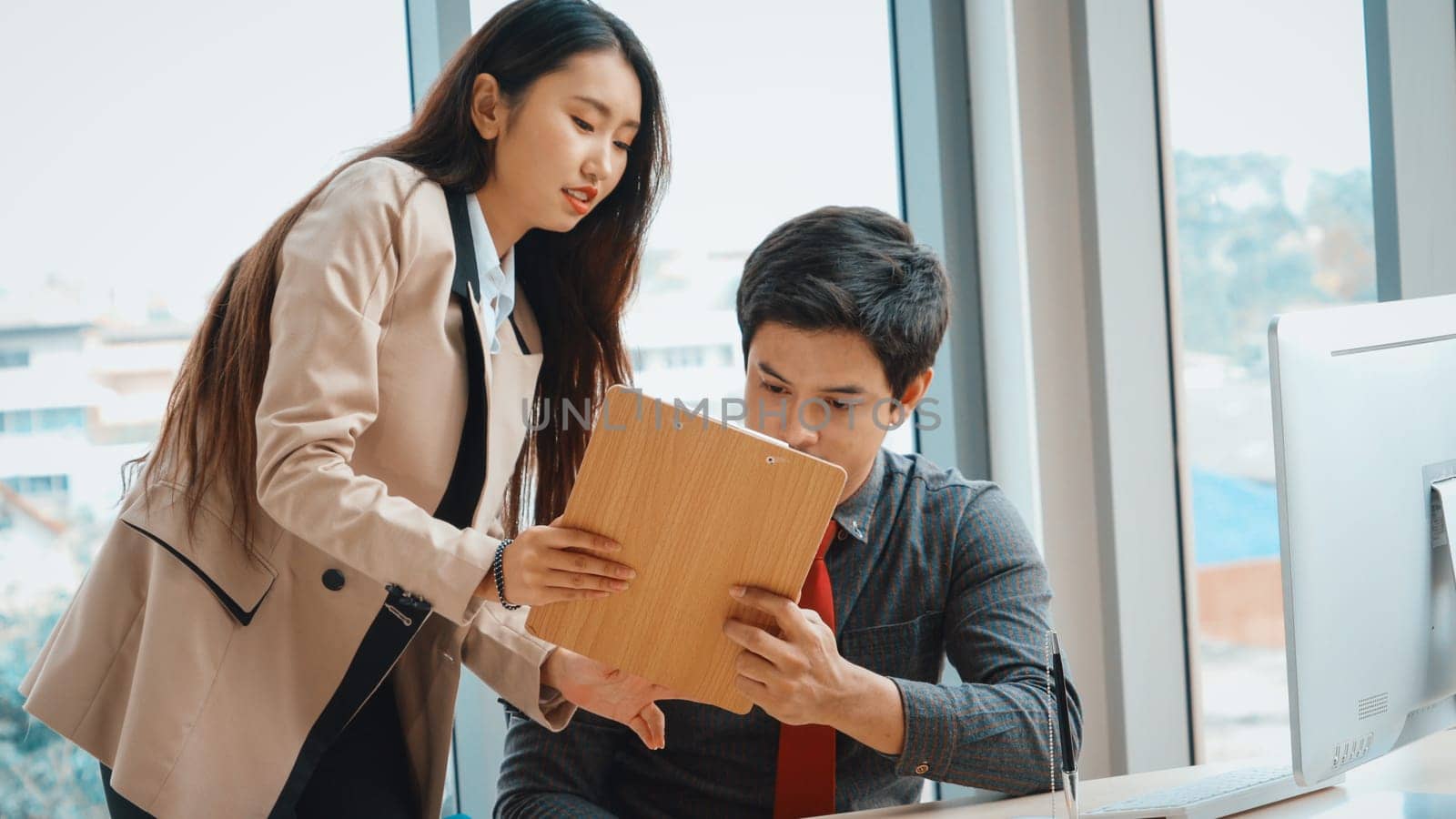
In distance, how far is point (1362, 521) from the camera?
1.07 meters

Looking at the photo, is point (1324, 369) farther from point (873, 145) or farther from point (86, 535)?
point (86, 535)

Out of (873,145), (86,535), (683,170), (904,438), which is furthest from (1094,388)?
(86,535)

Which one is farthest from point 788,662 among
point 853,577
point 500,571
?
point 853,577

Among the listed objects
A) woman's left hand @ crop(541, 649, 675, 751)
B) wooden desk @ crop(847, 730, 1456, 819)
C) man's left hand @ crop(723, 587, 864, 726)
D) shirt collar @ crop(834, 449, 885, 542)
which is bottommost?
wooden desk @ crop(847, 730, 1456, 819)

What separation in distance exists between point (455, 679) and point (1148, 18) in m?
1.70

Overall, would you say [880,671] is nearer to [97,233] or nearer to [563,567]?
[563,567]

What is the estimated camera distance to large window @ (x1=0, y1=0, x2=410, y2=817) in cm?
185

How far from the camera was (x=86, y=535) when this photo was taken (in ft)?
6.20

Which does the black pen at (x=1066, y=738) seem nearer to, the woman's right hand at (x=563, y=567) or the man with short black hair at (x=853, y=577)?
the man with short black hair at (x=853, y=577)

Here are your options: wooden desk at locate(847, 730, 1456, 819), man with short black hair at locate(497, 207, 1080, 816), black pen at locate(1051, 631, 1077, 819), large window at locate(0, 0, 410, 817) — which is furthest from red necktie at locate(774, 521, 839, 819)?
large window at locate(0, 0, 410, 817)

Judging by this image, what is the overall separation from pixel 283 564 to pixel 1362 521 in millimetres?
1068

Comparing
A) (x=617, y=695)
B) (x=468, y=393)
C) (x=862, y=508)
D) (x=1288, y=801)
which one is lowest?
(x=1288, y=801)

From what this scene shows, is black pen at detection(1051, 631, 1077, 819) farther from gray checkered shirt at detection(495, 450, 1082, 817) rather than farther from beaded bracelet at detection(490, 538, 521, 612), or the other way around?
beaded bracelet at detection(490, 538, 521, 612)

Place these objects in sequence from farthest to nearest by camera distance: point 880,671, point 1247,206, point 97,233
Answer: point 1247,206 < point 97,233 < point 880,671
